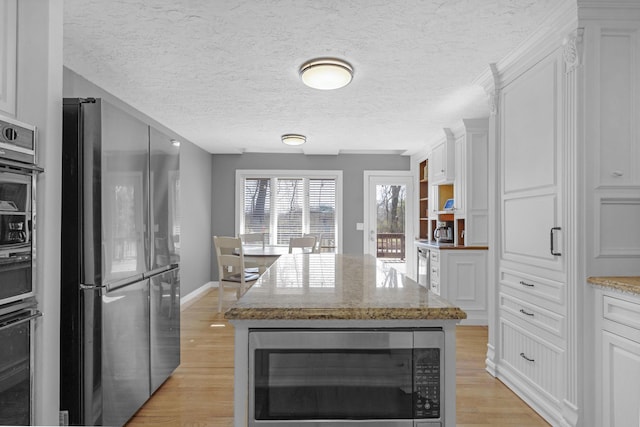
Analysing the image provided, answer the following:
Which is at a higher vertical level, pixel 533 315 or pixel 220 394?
pixel 533 315

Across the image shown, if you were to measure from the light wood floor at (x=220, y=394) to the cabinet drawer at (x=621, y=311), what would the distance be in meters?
0.84

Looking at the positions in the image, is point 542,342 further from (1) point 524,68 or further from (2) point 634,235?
(1) point 524,68

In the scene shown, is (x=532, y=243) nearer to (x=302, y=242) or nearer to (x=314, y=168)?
(x=302, y=242)

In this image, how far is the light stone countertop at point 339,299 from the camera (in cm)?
118

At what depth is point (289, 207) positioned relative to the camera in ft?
21.7

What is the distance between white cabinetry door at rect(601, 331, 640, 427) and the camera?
1.69 metres

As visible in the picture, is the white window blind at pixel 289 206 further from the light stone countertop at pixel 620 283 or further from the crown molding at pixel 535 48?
the light stone countertop at pixel 620 283

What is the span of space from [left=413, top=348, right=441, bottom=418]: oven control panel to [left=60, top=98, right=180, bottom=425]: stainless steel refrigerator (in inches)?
62.1

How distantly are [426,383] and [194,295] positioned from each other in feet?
16.3

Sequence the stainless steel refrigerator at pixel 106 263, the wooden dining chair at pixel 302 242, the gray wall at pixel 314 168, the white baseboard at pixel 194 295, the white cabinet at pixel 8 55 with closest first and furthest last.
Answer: the white cabinet at pixel 8 55 < the stainless steel refrigerator at pixel 106 263 < the wooden dining chair at pixel 302 242 < the white baseboard at pixel 194 295 < the gray wall at pixel 314 168

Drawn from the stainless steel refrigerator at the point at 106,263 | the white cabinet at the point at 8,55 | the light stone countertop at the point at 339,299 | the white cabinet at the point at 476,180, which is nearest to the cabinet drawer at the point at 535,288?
the light stone countertop at the point at 339,299

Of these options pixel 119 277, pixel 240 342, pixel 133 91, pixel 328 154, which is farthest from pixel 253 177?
pixel 240 342

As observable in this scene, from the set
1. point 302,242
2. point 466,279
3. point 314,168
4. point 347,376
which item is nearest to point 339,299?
point 347,376

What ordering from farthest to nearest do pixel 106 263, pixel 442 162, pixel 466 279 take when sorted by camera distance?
pixel 442 162, pixel 466 279, pixel 106 263
